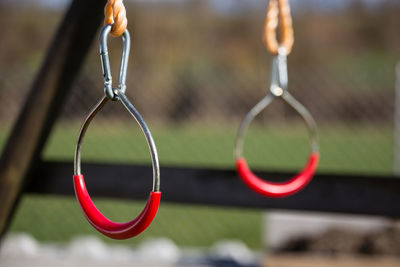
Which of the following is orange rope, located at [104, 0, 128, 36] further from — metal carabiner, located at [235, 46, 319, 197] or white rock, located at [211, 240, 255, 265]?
white rock, located at [211, 240, 255, 265]

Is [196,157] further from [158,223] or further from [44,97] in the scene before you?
[44,97]

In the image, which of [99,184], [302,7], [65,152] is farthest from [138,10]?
[99,184]

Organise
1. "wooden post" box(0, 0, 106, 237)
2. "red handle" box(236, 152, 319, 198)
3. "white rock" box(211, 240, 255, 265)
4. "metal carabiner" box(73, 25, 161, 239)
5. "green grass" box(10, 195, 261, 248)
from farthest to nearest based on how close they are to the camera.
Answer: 1. "green grass" box(10, 195, 261, 248)
2. "white rock" box(211, 240, 255, 265)
3. "wooden post" box(0, 0, 106, 237)
4. "red handle" box(236, 152, 319, 198)
5. "metal carabiner" box(73, 25, 161, 239)

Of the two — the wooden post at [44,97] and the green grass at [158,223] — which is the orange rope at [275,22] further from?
the green grass at [158,223]

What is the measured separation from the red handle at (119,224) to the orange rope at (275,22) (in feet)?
1.65

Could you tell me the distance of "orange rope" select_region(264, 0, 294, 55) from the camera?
107 cm

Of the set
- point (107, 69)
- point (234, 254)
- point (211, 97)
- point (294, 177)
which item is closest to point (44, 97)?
point (107, 69)

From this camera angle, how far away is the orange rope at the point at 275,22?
3.51ft

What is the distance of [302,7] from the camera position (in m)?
14.6

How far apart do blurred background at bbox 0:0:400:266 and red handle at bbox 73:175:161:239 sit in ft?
6.35

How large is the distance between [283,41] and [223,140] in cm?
893

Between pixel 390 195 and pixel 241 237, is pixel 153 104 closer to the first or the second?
pixel 241 237

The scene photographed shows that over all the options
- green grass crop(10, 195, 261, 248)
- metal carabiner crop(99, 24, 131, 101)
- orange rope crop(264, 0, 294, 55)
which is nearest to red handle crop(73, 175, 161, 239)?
metal carabiner crop(99, 24, 131, 101)

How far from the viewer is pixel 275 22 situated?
1109 millimetres
